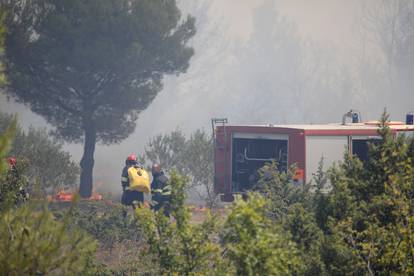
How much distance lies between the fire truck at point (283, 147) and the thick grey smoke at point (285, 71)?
891 inches

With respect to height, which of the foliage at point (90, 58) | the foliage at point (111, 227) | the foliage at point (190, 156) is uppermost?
the foliage at point (90, 58)

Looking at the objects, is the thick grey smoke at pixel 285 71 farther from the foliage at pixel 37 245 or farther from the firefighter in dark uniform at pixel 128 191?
the foliage at pixel 37 245

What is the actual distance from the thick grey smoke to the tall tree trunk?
1492 centimetres

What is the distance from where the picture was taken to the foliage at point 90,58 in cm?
2017

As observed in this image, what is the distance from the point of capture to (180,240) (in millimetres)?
6012

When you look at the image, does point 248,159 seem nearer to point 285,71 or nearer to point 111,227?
point 111,227

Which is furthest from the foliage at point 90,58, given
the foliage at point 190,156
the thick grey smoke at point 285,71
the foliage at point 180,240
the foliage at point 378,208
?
the thick grey smoke at point 285,71

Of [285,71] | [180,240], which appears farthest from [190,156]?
[285,71]

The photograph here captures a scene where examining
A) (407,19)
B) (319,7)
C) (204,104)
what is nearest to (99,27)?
(407,19)

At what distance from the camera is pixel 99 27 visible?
2039 centimetres

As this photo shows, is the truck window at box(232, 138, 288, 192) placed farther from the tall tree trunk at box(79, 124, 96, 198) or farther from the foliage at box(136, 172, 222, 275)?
the foliage at box(136, 172, 222, 275)

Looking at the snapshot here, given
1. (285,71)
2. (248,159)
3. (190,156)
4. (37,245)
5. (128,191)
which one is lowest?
(37,245)

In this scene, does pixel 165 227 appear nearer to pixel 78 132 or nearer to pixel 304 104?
pixel 78 132

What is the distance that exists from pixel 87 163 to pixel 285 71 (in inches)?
2049
